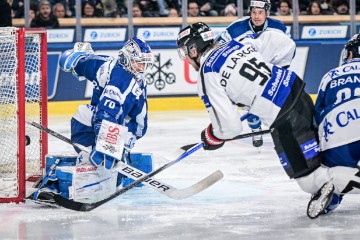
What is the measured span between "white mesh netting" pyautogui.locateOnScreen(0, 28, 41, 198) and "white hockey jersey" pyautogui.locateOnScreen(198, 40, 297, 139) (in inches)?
42.1

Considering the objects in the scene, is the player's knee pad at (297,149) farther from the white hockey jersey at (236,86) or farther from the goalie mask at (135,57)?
the goalie mask at (135,57)

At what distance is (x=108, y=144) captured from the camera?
15.2 feet

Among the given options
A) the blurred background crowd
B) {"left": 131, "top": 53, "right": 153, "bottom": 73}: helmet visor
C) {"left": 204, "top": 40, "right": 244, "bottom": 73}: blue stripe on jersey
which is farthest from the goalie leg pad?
the blurred background crowd

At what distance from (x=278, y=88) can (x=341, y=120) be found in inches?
13.1

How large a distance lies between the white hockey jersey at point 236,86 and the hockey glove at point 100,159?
25.1 inches

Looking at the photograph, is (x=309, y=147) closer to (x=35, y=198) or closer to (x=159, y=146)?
(x=35, y=198)

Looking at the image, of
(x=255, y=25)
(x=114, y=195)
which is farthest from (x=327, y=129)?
(x=255, y=25)

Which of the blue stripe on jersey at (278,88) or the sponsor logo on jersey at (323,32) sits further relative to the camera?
the sponsor logo on jersey at (323,32)

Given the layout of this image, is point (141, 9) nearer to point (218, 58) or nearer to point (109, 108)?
point (109, 108)

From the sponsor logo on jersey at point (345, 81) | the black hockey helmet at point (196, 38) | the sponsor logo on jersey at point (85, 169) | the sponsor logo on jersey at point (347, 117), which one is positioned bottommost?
the sponsor logo on jersey at point (85, 169)

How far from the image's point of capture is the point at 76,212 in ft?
14.9

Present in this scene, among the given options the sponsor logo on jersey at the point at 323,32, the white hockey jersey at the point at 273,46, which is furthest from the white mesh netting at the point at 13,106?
the sponsor logo on jersey at the point at 323,32

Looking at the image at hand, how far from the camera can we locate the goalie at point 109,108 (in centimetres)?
466

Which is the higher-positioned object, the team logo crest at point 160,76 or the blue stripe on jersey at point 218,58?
the blue stripe on jersey at point 218,58
